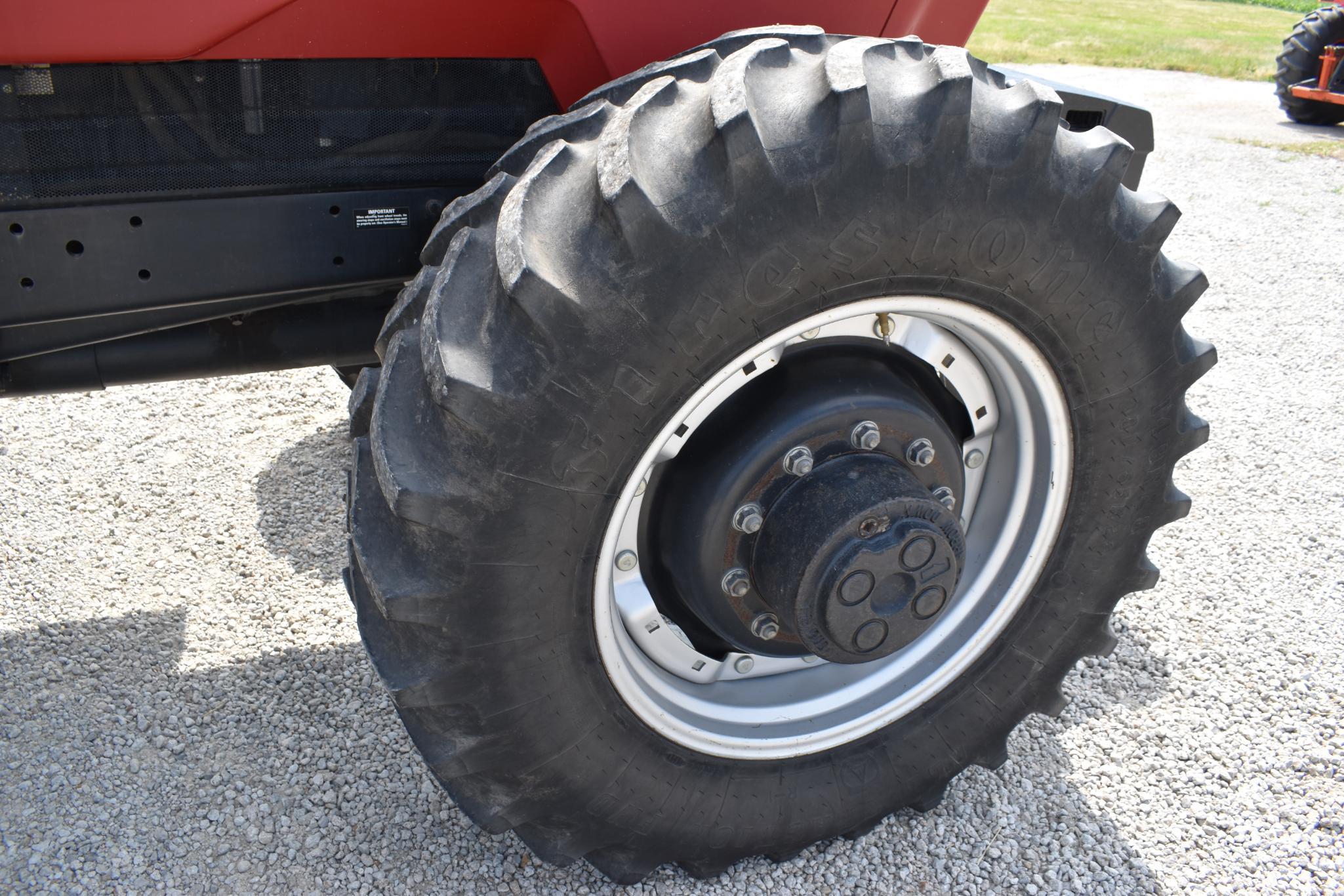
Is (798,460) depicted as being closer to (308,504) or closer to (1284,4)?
(308,504)

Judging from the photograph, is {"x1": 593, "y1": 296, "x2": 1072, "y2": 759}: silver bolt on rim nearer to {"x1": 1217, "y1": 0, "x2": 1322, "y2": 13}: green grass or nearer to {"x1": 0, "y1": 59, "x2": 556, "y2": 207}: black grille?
{"x1": 0, "y1": 59, "x2": 556, "y2": 207}: black grille

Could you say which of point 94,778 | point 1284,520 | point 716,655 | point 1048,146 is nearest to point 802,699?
point 716,655

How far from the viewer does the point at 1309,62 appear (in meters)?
10.0

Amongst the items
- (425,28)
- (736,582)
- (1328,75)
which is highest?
(425,28)

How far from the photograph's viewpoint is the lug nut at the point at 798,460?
1.83m

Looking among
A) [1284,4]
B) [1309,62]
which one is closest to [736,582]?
[1309,62]

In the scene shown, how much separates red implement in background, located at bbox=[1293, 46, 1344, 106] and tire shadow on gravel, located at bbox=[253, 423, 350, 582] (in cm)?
975

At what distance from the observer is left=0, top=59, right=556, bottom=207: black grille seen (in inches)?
68.8

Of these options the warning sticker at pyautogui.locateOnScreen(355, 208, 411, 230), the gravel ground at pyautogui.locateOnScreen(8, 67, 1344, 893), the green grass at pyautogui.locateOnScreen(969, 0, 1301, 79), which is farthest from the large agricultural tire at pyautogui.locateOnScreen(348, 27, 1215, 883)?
the green grass at pyautogui.locateOnScreen(969, 0, 1301, 79)

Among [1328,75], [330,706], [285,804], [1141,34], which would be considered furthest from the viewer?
[1141,34]

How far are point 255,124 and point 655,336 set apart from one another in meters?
0.90

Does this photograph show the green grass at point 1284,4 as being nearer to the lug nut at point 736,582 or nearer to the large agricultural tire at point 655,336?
the large agricultural tire at point 655,336

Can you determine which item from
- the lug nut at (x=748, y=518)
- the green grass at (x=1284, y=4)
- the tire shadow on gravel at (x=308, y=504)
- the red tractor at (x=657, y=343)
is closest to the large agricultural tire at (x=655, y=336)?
the red tractor at (x=657, y=343)

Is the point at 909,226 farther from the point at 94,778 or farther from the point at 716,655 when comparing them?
the point at 94,778
